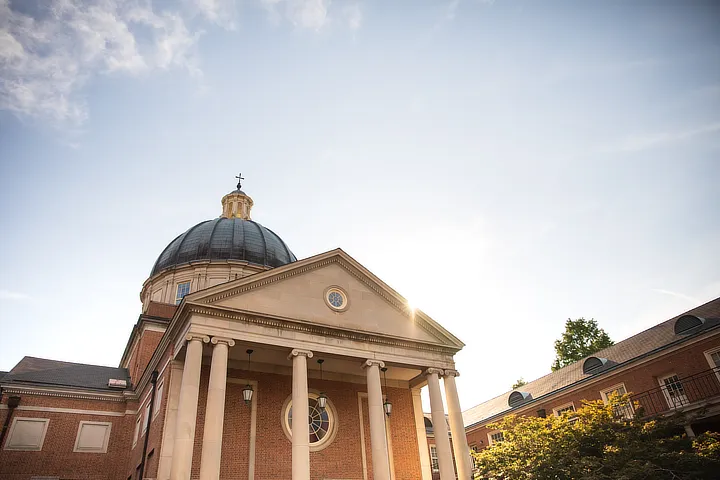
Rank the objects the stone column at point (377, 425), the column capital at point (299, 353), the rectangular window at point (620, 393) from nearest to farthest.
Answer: the stone column at point (377, 425) < the column capital at point (299, 353) < the rectangular window at point (620, 393)

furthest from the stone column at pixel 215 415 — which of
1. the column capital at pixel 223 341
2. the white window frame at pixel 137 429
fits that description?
the white window frame at pixel 137 429

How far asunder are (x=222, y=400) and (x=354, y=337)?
5.92 m

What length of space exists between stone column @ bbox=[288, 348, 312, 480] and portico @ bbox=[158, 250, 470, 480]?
3 centimetres

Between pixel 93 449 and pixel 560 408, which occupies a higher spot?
pixel 560 408

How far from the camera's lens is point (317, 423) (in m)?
20.8

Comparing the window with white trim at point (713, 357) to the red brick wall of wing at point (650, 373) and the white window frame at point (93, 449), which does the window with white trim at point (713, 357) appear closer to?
the red brick wall of wing at point (650, 373)

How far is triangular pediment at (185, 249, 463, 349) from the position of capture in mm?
18011

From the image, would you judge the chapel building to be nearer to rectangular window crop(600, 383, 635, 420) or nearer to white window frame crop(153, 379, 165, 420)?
white window frame crop(153, 379, 165, 420)

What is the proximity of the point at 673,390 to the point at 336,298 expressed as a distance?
17.1 metres

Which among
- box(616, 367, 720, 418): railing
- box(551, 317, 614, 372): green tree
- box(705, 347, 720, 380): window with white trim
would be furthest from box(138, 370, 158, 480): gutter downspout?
box(551, 317, 614, 372): green tree

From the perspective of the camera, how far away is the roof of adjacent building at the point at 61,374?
77.4 ft

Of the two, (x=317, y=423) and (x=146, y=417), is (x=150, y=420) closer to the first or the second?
(x=146, y=417)

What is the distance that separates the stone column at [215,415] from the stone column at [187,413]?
39 cm

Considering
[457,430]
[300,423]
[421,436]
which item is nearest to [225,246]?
[421,436]
